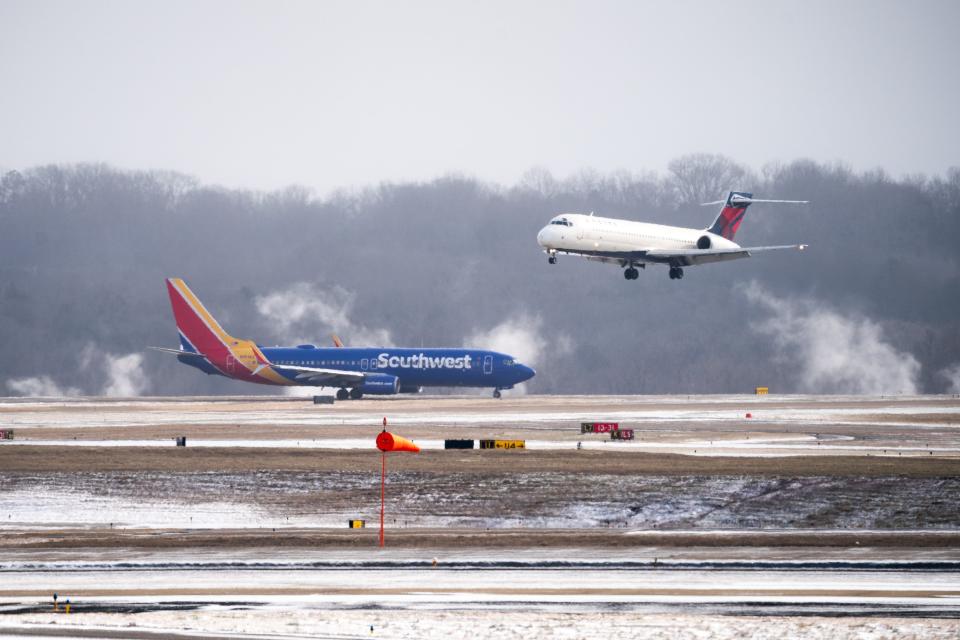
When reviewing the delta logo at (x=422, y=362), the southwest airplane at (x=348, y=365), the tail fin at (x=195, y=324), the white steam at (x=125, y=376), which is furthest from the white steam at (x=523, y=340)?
the tail fin at (x=195, y=324)

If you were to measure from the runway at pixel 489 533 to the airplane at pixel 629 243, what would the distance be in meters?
32.7

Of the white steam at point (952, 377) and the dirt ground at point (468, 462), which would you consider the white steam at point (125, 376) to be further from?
the dirt ground at point (468, 462)

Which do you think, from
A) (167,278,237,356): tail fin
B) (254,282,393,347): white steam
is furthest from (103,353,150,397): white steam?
(167,278,237,356): tail fin

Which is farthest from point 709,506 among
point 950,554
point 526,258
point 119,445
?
point 526,258

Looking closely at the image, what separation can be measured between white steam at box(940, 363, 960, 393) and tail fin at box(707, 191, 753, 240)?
28.8m

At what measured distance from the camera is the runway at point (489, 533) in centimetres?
2141

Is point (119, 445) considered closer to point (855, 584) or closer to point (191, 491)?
point (191, 491)

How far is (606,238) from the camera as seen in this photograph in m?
104

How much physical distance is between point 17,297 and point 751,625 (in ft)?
505

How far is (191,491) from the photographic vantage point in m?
42.8

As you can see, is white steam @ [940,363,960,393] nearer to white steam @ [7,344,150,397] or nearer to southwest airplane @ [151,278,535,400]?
southwest airplane @ [151,278,535,400]

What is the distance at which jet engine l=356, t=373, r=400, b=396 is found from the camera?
380 feet

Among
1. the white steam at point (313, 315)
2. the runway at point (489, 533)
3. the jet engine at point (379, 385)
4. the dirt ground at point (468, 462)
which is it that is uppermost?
the white steam at point (313, 315)

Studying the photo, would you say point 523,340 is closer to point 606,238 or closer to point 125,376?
point 125,376
